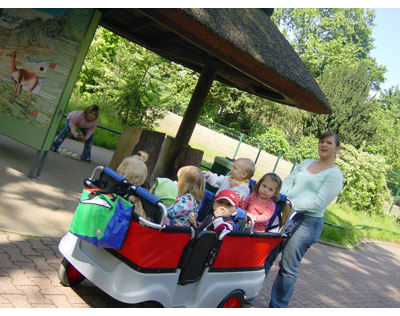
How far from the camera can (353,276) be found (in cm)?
867

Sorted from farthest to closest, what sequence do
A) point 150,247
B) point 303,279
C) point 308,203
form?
point 303,279 < point 308,203 < point 150,247

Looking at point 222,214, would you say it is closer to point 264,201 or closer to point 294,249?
point 264,201

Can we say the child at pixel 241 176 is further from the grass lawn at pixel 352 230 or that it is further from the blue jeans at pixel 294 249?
the grass lawn at pixel 352 230

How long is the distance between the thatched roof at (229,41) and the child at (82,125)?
177cm

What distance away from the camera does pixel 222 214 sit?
3.92 meters

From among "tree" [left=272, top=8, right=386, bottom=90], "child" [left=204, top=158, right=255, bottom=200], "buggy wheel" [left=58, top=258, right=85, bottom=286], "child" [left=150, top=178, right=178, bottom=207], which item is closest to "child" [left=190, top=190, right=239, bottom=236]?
"child" [left=150, top=178, right=178, bottom=207]

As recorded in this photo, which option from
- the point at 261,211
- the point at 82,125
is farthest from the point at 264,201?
the point at 82,125

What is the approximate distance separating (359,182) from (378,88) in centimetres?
4454

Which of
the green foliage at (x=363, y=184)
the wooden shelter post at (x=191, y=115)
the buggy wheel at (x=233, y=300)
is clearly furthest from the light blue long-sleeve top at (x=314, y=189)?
the green foliage at (x=363, y=184)

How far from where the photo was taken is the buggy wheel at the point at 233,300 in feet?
13.0

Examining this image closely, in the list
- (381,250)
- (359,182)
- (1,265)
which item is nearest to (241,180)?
(1,265)

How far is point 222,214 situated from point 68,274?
1.44m

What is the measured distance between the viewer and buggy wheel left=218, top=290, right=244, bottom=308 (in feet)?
13.0

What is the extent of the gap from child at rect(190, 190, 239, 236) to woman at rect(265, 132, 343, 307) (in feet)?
2.99
